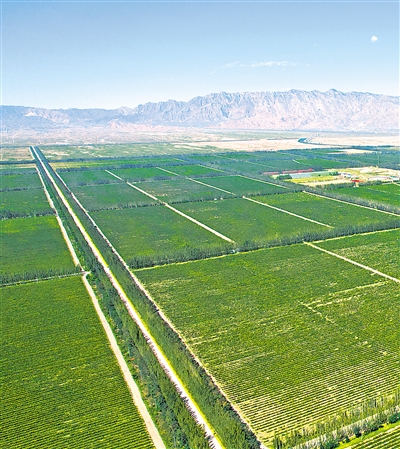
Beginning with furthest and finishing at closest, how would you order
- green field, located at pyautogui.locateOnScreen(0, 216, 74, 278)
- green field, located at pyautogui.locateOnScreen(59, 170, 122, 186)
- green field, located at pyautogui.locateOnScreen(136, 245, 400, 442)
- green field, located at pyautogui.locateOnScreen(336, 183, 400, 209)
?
green field, located at pyautogui.locateOnScreen(59, 170, 122, 186) < green field, located at pyautogui.locateOnScreen(336, 183, 400, 209) < green field, located at pyautogui.locateOnScreen(0, 216, 74, 278) < green field, located at pyautogui.locateOnScreen(136, 245, 400, 442)

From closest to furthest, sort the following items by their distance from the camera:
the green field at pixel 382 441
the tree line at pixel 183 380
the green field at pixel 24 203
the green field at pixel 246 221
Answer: the green field at pixel 382 441 → the tree line at pixel 183 380 → the green field at pixel 246 221 → the green field at pixel 24 203

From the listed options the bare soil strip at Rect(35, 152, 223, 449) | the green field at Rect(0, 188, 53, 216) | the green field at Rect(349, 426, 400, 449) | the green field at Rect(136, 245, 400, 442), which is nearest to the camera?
the green field at Rect(349, 426, 400, 449)

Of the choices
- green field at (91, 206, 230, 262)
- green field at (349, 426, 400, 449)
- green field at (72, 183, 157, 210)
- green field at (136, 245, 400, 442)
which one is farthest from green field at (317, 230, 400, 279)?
green field at (72, 183, 157, 210)

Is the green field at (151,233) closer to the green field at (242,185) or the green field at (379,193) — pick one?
the green field at (242,185)

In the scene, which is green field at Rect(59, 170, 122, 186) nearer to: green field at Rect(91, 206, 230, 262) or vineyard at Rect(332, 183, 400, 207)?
green field at Rect(91, 206, 230, 262)

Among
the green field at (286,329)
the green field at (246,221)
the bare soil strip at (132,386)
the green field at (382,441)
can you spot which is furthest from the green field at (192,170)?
the green field at (382,441)

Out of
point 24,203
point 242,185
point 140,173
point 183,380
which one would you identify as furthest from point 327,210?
point 140,173

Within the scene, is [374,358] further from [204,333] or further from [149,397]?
[149,397]
